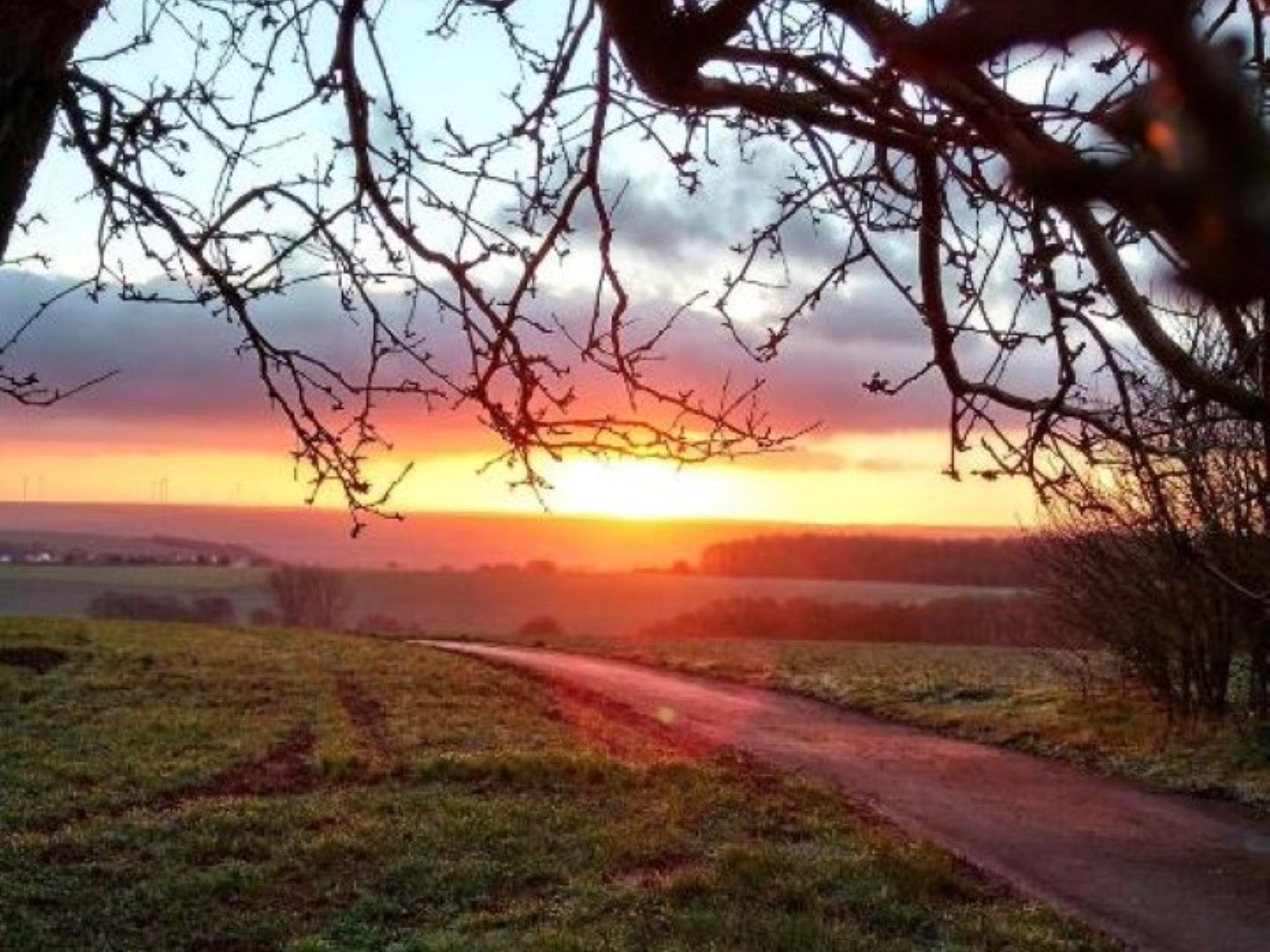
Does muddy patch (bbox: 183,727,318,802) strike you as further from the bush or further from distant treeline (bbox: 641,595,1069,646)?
the bush

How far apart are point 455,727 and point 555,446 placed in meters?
12.6

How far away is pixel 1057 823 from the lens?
1139cm

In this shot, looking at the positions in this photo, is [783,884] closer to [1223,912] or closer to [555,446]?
[1223,912]

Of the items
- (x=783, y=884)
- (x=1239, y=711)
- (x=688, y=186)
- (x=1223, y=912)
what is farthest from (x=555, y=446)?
(x=1239, y=711)

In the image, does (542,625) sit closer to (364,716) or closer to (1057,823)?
(364,716)

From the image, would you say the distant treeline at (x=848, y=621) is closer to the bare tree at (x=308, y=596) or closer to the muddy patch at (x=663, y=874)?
the bare tree at (x=308, y=596)

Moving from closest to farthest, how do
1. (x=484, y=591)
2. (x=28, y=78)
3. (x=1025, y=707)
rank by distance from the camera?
(x=28, y=78) < (x=1025, y=707) < (x=484, y=591)

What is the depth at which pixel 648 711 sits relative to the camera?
19781 millimetres

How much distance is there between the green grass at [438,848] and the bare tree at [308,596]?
170 ft

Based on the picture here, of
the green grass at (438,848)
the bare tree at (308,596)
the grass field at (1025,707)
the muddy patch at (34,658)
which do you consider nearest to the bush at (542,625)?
the bare tree at (308,596)

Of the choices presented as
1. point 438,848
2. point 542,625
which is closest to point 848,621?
point 542,625

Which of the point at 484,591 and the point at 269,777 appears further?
the point at 484,591

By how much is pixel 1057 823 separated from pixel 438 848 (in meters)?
5.15

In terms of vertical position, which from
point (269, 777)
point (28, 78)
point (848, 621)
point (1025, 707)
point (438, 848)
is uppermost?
point (28, 78)
